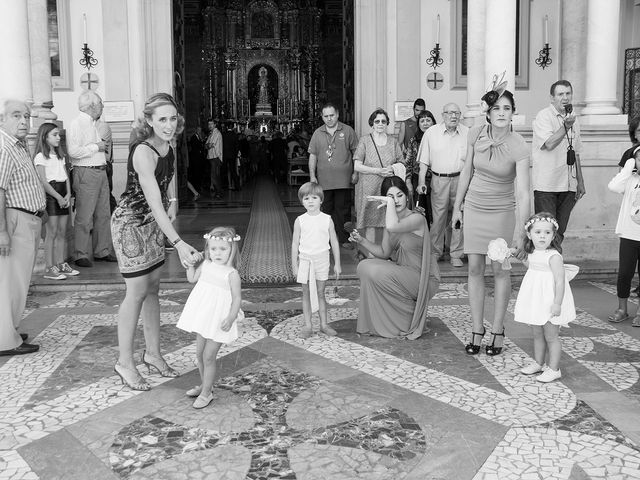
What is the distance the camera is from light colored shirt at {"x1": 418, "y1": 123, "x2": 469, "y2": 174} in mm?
7258

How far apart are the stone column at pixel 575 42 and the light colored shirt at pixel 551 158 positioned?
11.8 ft

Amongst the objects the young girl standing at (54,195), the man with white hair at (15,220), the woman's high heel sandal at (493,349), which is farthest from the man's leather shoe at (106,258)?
the woman's high heel sandal at (493,349)

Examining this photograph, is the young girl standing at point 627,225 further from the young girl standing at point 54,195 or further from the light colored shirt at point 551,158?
the young girl standing at point 54,195

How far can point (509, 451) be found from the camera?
3203 mm

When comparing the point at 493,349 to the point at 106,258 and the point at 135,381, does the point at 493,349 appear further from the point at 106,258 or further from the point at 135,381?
the point at 106,258

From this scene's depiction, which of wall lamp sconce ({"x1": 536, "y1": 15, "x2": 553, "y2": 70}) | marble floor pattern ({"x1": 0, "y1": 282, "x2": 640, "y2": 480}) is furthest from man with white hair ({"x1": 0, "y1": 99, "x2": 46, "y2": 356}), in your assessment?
wall lamp sconce ({"x1": 536, "y1": 15, "x2": 553, "y2": 70})

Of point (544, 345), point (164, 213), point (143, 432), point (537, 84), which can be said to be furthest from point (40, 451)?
point (537, 84)

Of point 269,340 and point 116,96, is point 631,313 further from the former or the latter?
point 116,96

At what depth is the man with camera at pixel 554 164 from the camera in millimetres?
5934

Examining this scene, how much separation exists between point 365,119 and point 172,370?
6204 millimetres

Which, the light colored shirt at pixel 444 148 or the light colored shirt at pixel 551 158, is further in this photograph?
the light colored shirt at pixel 444 148

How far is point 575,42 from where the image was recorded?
942cm

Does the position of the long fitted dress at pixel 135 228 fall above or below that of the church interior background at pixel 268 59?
below

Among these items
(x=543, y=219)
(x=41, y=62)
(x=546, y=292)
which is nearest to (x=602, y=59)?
(x=543, y=219)
